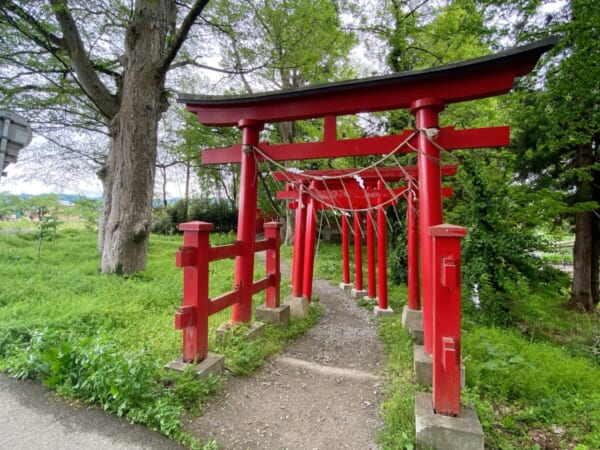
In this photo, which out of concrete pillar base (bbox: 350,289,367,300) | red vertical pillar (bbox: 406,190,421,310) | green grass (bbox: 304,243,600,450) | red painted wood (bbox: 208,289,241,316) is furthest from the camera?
concrete pillar base (bbox: 350,289,367,300)

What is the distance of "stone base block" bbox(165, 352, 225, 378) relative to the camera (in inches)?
105

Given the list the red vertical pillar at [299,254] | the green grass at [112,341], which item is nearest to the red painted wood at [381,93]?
the red vertical pillar at [299,254]

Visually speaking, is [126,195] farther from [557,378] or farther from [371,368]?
[557,378]

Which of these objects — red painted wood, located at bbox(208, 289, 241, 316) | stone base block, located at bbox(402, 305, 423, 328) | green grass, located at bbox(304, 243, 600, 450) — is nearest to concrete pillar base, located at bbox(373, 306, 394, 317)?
green grass, located at bbox(304, 243, 600, 450)

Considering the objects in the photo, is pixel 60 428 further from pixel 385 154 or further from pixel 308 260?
pixel 308 260

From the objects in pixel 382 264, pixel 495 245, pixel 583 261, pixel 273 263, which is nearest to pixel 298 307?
pixel 273 263

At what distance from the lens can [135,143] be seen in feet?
20.9

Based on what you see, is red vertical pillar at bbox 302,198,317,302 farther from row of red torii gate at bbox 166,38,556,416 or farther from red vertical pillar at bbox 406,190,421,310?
red vertical pillar at bbox 406,190,421,310

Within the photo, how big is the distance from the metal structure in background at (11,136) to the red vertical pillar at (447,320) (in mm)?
2795

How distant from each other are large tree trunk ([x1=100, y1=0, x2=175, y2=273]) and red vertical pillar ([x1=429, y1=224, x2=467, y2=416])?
599 centimetres

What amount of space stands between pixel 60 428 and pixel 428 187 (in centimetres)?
348

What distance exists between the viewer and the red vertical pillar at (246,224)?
12.3 ft

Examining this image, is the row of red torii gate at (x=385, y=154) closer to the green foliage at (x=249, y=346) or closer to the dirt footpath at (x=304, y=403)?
the green foliage at (x=249, y=346)

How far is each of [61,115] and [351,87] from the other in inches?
398
